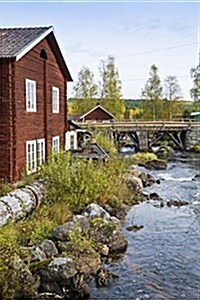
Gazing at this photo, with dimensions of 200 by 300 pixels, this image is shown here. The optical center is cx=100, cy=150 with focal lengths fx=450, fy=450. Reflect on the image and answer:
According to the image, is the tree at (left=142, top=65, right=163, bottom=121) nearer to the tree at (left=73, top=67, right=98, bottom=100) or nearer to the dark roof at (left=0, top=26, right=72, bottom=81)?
the tree at (left=73, top=67, right=98, bottom=100)

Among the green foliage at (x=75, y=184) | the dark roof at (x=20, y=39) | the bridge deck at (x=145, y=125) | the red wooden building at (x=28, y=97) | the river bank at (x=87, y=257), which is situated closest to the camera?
the river bank at (x=87, y=257)

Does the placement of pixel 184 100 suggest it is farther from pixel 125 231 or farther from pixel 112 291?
pixel 112 291

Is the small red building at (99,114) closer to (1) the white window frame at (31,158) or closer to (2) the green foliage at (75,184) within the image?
(1) the white window frame at (31,158)

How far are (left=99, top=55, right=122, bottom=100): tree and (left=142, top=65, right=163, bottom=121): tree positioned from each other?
3564mm

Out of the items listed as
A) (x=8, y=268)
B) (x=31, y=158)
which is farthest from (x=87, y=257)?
(x=31, y=158)

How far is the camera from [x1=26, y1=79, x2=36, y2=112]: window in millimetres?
16688

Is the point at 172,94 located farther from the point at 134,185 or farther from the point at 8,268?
the point at 8,268

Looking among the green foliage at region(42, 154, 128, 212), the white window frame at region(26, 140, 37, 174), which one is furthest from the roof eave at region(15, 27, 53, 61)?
the green foliage at region(42, 154, 128, 212)

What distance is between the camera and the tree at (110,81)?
5428cm

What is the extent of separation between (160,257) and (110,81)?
45262 millimetres

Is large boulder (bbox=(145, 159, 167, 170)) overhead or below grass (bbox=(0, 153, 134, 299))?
below

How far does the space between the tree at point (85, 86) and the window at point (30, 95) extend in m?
38.5

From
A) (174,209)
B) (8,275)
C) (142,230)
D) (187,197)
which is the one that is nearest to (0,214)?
(8,275)

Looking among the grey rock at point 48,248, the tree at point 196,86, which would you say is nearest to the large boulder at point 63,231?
the grey rock at point 48,248
